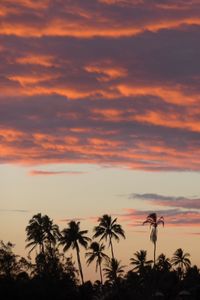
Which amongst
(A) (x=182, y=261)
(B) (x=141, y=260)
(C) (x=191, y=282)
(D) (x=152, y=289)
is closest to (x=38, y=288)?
(D) (x=152, y=289)

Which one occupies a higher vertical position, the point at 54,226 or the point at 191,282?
the point at 54,226

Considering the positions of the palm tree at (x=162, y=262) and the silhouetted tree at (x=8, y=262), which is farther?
the palm tree at (x=162, y=262)

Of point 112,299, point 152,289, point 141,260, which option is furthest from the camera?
point 141,260

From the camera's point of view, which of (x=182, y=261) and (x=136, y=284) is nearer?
(x=136, y=284)

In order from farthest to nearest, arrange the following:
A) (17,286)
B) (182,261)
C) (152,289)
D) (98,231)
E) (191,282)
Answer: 1. (182,261)
2. (98,231)
3. (191,282)
4. (152,289)
5. (17,286)

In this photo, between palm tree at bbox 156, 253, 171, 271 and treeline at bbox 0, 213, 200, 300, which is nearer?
treeline at bbox 0, 213, 200, 300

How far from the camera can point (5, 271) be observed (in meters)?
126

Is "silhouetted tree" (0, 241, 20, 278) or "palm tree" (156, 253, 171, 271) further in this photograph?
"palm tree" (156, 253, 171, 271)

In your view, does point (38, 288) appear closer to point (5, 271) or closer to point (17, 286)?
point (17, 286)

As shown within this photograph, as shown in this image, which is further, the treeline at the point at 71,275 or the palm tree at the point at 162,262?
the palm tree at the point at 162,262

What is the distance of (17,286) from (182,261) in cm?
8719

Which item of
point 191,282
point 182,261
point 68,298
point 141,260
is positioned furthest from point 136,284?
point 182,261

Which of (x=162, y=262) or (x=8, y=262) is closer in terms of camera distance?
(x=8, y=262)

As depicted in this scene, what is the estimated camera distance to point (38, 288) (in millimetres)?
105375
